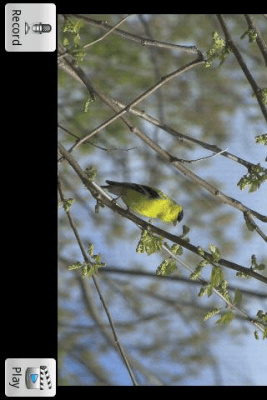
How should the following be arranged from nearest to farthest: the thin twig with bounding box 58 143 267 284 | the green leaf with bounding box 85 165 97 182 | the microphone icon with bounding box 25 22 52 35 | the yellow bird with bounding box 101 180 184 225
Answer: the microphone icon with bounding box 25 22 52 35
the thin twig with bounding box 58 143 267 284
the green leaf with bounding box 85 165 97 182
the yellow bird with bounding box 101 180 184 225

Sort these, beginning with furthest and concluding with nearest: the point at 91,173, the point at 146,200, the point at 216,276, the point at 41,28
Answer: the point at 146,200 → the point at 91,173 → the point at 216,276 → the point at 41,28

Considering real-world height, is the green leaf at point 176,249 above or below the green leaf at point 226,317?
above

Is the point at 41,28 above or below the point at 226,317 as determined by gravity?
above

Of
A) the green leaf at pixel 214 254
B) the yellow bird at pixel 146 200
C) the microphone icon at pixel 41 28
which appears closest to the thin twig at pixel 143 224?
the green leaf at pixel 214 254

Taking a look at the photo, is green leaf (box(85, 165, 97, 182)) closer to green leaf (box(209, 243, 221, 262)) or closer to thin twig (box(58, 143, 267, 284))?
thin twig (box(58, 143, 267, 284))

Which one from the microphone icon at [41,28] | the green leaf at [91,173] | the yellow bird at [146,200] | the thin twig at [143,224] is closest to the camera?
the microphone icon at [41,28]

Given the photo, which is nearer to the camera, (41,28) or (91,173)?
(41,28)

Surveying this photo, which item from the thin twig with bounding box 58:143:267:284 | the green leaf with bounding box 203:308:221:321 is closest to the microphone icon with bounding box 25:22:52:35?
the thin twig with bounding box 58:143:267:284

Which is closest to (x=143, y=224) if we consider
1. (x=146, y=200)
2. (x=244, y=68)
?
(x=244, y=68)

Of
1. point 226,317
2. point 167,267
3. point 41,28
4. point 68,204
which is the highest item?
point 41,28

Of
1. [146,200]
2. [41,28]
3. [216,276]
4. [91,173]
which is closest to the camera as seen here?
[41,28]

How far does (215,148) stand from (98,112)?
1.47m

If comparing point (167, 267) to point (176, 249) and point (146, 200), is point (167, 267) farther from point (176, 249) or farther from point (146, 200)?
point (146, 200)

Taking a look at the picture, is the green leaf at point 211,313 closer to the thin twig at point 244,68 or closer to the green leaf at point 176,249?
the green leaf at point 176,249
